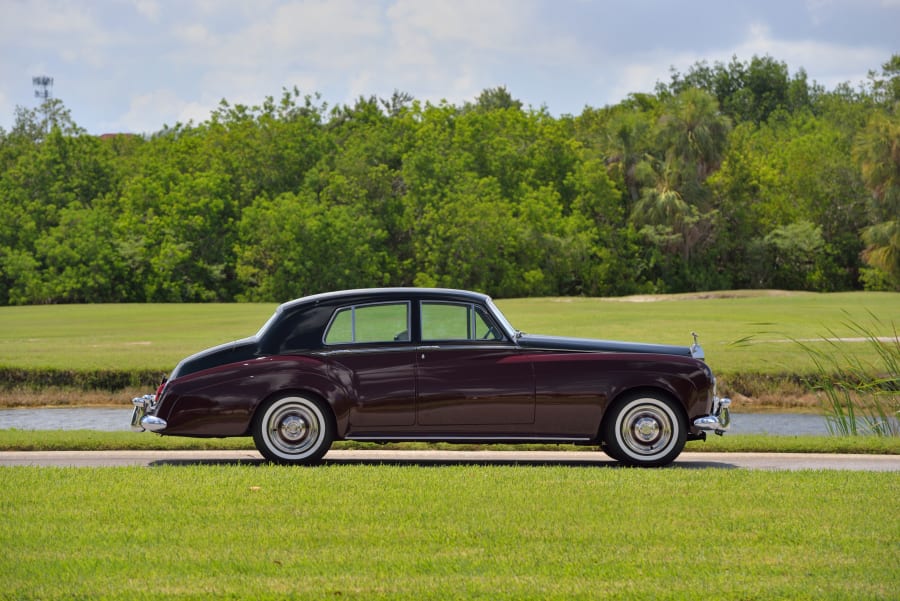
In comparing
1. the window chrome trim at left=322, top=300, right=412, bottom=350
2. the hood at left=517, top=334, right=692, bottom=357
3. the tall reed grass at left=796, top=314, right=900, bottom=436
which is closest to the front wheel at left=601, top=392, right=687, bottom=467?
the hood at left=517, top=334, right=692, bottom=357

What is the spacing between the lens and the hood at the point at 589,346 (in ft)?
35.1

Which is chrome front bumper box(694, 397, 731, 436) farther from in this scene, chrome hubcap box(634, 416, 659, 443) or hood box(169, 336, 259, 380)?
hood box(169, 336, 259, 380)

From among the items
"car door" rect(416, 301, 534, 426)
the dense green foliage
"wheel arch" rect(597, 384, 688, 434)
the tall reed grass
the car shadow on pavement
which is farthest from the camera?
the dense green foliage

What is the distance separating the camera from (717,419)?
420 inches

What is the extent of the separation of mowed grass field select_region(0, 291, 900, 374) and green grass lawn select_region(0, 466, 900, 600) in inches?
358

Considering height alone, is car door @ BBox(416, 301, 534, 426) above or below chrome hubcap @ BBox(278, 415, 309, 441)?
above

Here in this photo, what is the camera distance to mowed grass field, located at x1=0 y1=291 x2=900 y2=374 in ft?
84.7

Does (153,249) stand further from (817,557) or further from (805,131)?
(817,557)

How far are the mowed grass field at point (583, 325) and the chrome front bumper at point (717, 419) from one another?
264 inches

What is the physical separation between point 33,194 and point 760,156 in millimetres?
45423

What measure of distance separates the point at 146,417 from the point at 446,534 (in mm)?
4456

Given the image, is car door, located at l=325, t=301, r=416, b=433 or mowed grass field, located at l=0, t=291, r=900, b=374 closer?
car door, located at l=325, t=301, r=416, b=433

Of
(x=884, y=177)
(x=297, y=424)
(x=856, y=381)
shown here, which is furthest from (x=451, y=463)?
(x=884, y=177)

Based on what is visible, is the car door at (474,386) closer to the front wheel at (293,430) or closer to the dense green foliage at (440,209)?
the front wheel at (293,430)
